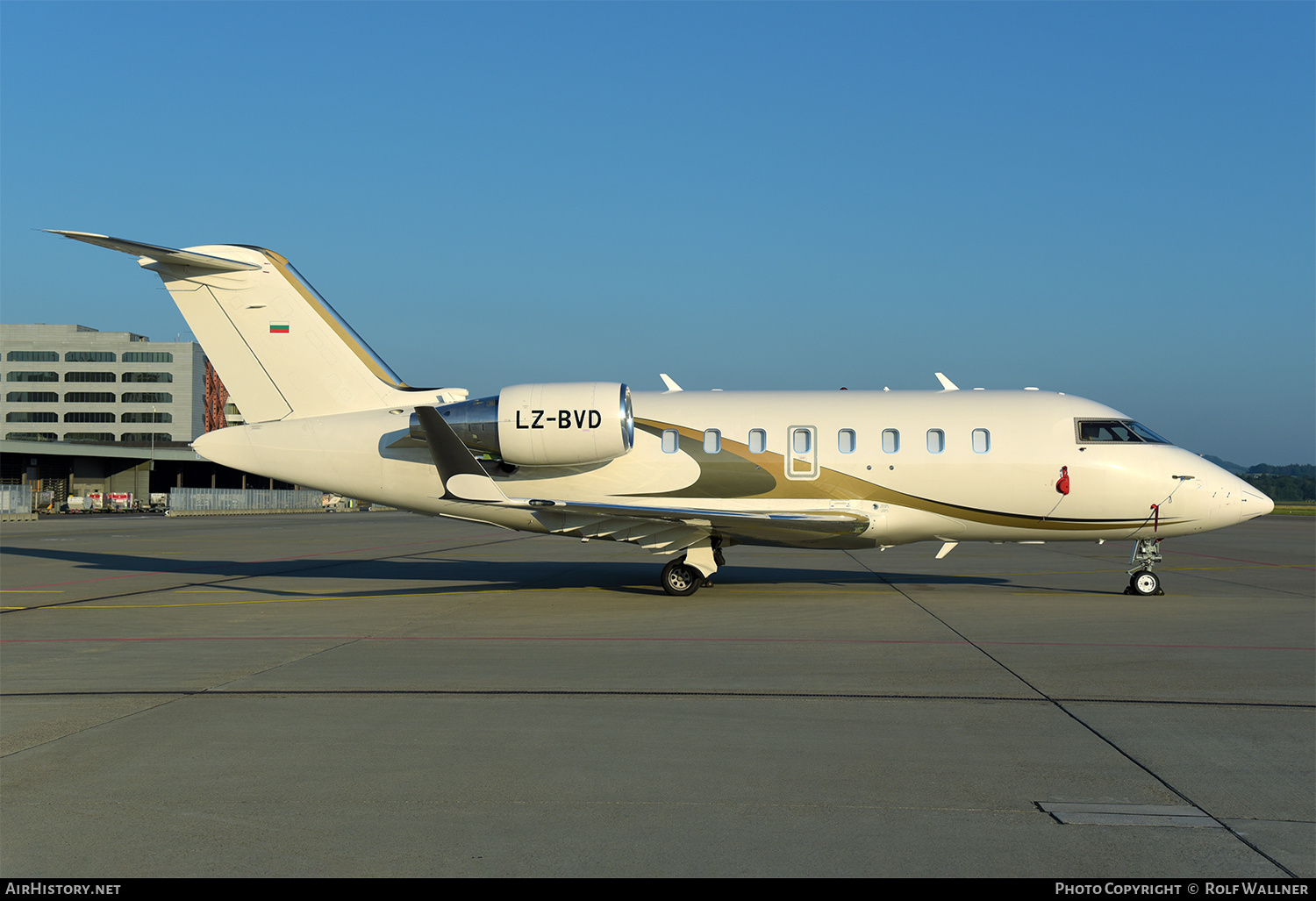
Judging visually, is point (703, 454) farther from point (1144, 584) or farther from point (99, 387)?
point (99, 387)

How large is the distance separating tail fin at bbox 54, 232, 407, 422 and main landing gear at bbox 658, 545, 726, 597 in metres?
6.07

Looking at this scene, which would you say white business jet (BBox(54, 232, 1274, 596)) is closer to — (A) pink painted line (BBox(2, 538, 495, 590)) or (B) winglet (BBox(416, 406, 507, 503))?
(B) winglet (BBox(416, 406, 507, 503))

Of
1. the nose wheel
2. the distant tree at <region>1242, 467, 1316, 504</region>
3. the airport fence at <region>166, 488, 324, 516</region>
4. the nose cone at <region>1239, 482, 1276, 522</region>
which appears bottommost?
the distant tree at <region>1242, 467, 1316, 504</region>

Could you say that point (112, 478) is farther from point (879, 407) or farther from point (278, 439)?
point (879, 407)

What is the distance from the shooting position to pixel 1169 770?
20.9ft

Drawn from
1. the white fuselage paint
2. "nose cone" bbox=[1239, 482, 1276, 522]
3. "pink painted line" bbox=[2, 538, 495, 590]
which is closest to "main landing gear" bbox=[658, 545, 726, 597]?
the white fuselage paint

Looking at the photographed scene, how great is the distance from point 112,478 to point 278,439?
289ft

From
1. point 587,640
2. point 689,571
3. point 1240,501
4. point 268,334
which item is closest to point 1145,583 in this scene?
point 1240,501

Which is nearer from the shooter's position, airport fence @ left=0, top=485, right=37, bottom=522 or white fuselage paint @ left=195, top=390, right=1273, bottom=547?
white fuselage paint @ left=195, top=390, right=1273, bottom=547

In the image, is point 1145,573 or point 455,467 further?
point 1145,573

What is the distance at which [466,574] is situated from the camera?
21.4m

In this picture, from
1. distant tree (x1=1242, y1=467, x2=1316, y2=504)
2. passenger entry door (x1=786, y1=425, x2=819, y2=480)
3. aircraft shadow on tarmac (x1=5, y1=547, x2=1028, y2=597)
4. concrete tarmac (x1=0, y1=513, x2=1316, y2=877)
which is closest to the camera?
concrete tarmac (x1=0, y1=513, x2=1316, y2=877)

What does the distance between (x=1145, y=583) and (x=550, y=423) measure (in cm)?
1069

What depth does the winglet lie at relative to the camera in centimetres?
1440
